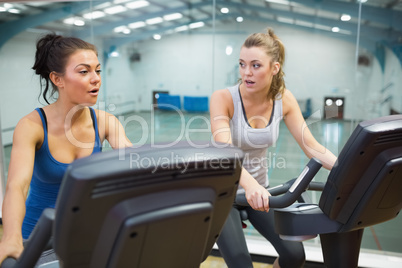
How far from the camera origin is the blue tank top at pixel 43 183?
156 centimetres

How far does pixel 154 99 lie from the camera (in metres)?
3.58

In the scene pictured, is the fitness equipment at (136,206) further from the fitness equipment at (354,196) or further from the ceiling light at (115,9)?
the ceiling light at (115,9)

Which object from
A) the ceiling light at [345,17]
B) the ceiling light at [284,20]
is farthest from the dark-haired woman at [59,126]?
the ceiling light at [345,17]

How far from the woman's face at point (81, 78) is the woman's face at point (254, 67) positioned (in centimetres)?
76

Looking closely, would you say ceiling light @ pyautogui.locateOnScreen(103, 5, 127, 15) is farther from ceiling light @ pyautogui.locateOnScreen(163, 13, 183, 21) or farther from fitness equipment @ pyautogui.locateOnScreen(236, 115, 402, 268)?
fitness equipment @ pyautogui.locateOnScreen(236, 115, 402, 268)

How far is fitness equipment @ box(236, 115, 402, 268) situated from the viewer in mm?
1142

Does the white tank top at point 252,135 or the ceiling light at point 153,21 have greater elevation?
the ceiling light at point 153,21

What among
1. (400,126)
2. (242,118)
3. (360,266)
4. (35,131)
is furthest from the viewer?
(360,266)

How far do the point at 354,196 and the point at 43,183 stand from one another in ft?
4.24

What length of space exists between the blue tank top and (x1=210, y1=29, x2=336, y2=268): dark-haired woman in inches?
30.0

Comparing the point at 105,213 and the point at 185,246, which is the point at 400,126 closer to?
the point at 185,246

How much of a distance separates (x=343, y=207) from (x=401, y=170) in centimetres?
23

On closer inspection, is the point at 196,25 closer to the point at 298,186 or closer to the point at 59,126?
the point at 59,126

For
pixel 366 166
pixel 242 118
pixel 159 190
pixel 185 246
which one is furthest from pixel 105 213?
pixel 242 118
